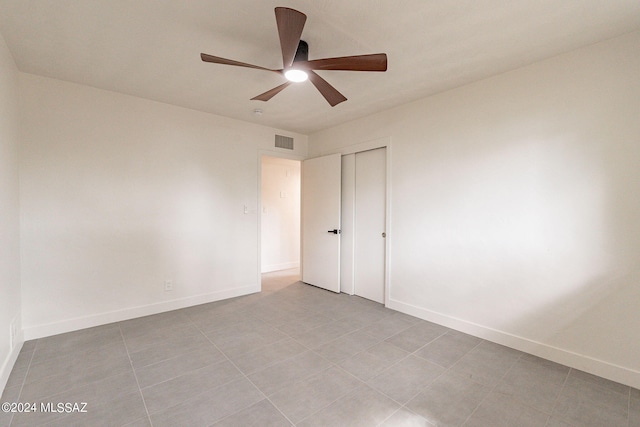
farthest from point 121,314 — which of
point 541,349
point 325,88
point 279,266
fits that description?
point 541,349

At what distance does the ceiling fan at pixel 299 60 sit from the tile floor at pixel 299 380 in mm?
2267

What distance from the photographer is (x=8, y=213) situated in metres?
2.17

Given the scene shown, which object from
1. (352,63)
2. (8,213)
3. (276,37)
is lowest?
(8,213)

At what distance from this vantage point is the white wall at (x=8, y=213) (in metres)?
1.99

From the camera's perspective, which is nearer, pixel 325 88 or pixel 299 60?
pixel 299 60

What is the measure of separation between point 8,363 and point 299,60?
10.4 feet

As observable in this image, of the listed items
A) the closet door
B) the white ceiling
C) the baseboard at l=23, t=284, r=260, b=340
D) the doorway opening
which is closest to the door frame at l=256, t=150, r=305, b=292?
the baseboard at l=23, t=284, r=260, b=340

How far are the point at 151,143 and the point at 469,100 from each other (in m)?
3.62

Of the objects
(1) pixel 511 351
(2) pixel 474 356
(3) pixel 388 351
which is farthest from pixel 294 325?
(1) pixel 511 351

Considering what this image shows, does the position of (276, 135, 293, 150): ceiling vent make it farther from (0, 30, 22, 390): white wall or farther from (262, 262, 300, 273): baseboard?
(0, 30, 22, 390): white wall

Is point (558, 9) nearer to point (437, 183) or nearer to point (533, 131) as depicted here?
point (533, 131)

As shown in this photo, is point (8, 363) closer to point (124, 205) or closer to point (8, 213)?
point (8, 213)

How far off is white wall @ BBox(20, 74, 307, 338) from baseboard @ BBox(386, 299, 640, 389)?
268 cm

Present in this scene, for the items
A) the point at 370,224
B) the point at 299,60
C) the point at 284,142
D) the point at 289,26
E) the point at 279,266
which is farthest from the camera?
the point at 279,266
